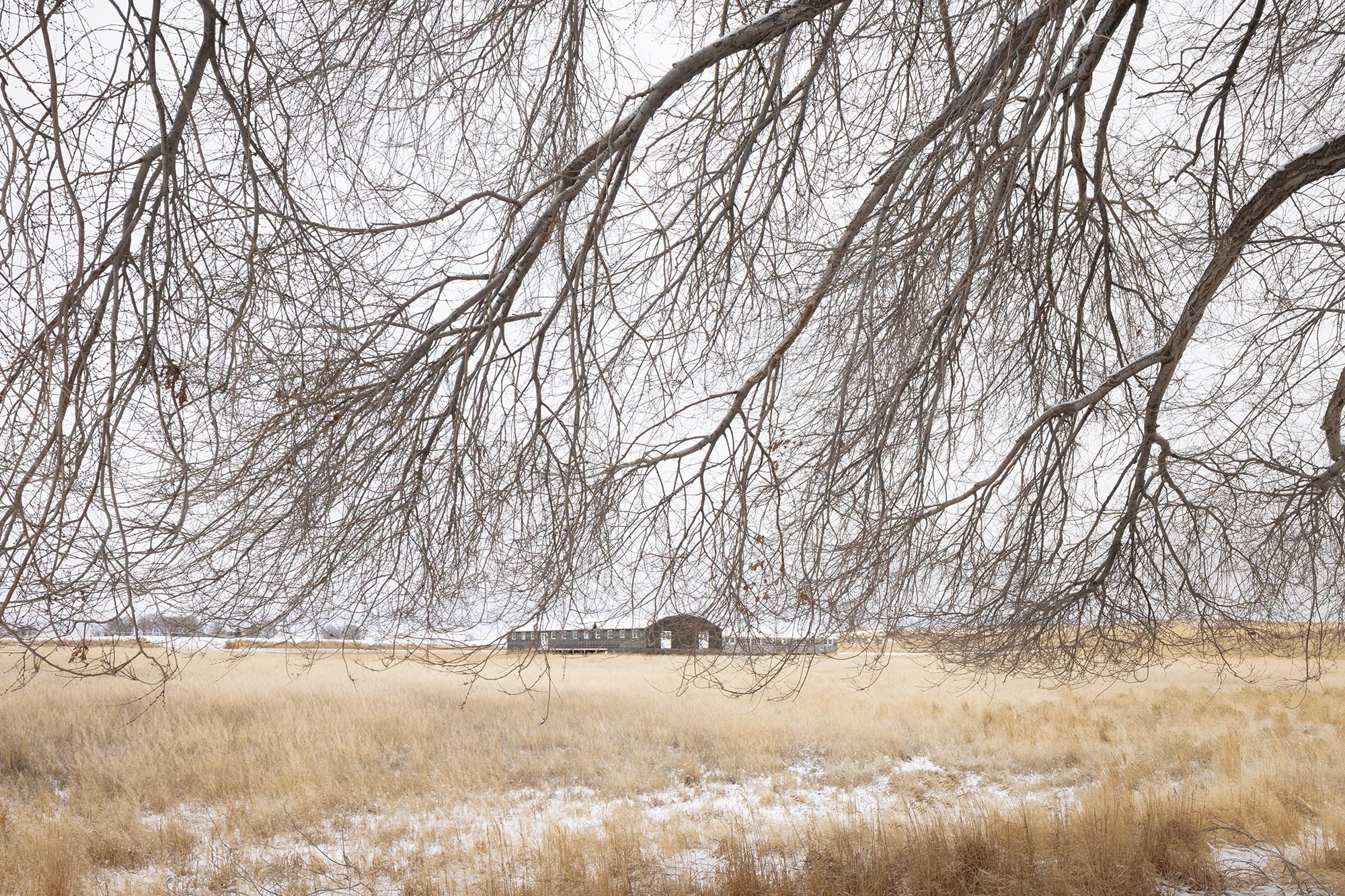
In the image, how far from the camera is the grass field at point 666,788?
5.39 meters

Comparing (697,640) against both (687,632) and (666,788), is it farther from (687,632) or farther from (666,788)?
(666,788)

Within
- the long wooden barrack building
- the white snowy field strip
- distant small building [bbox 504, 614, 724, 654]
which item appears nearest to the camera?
distant small building [bbox 504, 614, 724, 654]

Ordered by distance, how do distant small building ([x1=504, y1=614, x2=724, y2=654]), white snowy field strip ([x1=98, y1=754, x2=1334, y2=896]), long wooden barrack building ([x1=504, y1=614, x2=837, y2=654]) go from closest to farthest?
distant small building ([x1=504, y1=614, x2=724, y2=654])
long wooden barrack building ([x1=504, y1=614, x2=837, y2=654])
white snowy field strip ([x1=98, y1=754, x2=1334, y2=896])

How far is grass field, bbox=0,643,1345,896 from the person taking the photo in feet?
17.7

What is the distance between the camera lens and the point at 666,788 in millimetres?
8719

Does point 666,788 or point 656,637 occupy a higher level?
point 656,637

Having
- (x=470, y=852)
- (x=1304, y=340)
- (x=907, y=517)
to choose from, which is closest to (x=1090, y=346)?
(x=1304, y=340)

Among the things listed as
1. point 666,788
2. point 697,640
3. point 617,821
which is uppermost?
point 697,640

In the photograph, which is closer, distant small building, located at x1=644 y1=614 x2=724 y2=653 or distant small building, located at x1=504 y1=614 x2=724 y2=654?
distant small building, located at x1=504 y1=614 x2=724 y2=654

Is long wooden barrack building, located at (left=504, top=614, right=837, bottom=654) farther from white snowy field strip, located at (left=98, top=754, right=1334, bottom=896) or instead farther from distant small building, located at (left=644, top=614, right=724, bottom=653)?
white snowy field strip, located at (left=98, top=754, right=1334, bottom=896)

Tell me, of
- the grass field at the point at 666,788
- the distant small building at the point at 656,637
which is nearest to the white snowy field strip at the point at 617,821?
the grass field at the point at 666,788

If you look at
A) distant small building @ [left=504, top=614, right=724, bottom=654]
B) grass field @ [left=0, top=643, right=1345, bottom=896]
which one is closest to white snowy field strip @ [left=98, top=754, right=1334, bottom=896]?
grass field @ [left=0, top=643, right=1345, bottom=896]

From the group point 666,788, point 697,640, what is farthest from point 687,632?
point 666,788

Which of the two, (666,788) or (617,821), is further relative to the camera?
(666,788)
